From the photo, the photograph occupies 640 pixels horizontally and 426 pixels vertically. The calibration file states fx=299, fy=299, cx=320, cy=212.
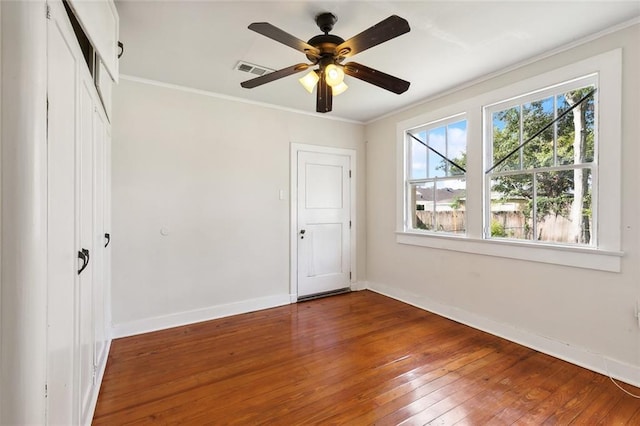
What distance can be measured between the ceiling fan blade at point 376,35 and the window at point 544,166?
183 cm

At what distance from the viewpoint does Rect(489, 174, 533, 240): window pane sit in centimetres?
273

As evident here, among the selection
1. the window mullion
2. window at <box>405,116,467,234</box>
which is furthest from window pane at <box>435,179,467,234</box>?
the window mullion

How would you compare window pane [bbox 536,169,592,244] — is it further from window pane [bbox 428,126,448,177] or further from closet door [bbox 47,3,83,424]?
closet door [bbox 47,3,83,424]

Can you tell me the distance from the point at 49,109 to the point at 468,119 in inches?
130

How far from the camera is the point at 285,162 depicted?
3820 mm

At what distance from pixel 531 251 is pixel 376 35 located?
225 cm

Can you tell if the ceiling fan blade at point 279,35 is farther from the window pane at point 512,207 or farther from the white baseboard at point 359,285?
the white baseboard at point 359,285

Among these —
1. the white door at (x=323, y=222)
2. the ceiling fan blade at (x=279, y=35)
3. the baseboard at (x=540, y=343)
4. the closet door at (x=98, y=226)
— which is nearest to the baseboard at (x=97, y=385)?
the closet door at (x=98, y=226)

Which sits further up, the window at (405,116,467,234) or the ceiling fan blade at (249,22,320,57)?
the ceiling fan blade at (249,22,320,57)

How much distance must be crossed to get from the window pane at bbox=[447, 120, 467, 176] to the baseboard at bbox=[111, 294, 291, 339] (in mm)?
2539

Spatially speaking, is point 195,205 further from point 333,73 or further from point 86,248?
point 333,73

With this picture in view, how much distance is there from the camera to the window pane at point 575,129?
2.34m

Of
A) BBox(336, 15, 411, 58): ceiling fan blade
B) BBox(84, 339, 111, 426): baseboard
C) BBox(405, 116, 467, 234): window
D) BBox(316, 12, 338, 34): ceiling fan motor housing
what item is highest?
BBox(316, 12, 338, 34): ceiling fan motor housing

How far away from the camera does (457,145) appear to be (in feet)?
11.0
